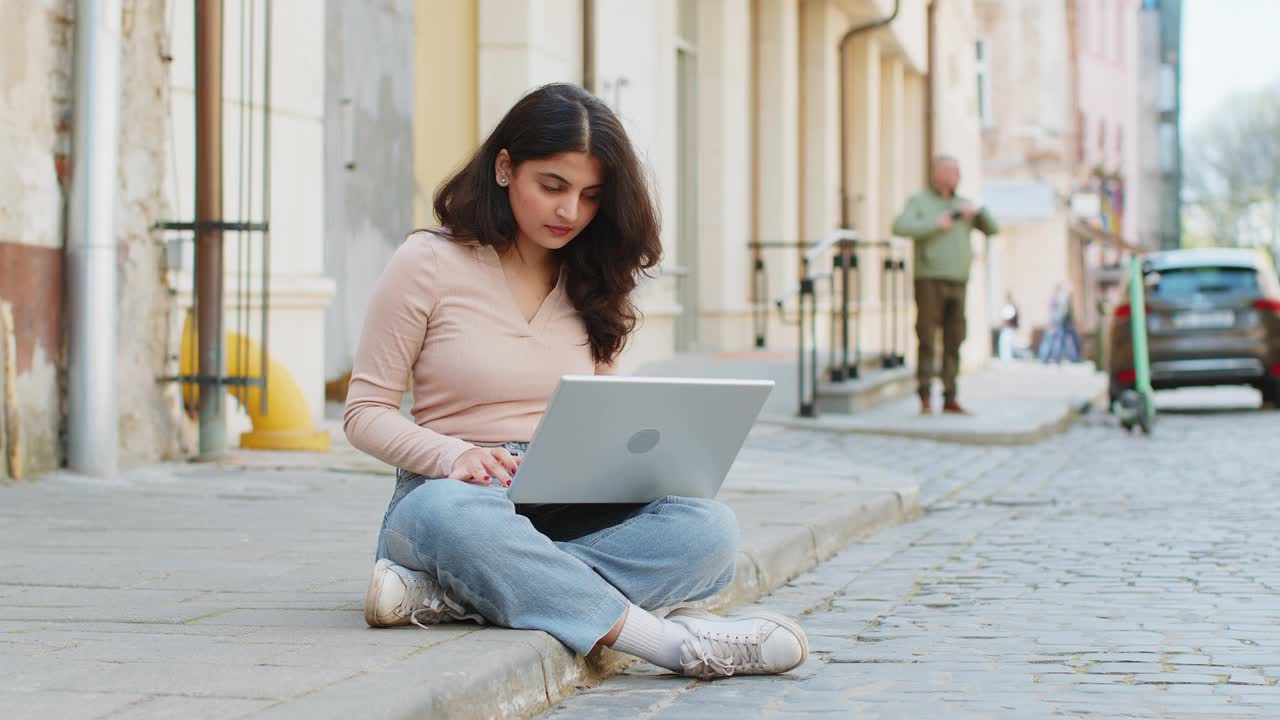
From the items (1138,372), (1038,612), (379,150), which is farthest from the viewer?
(1138,372)

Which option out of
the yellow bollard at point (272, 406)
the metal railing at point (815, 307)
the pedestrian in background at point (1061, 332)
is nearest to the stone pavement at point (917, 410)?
the metal railing at point (815, 307)

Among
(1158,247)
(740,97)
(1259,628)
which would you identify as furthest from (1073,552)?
(1158,247)

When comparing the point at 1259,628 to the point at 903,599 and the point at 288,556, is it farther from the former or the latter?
the point at 288,556

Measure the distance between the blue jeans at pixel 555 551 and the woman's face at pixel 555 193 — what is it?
0.51 m

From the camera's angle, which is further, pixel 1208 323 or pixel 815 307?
pixel 1208 323

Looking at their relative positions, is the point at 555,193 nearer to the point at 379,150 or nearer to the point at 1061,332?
the point at 379,150

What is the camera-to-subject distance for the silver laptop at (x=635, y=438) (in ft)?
13.2

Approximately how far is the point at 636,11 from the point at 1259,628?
10223mm

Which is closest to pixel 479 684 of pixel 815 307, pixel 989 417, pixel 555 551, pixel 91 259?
pixel 555 551

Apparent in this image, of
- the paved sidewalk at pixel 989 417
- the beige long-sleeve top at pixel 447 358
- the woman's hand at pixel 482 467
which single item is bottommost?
the paved sidewalk at pixel 989 417

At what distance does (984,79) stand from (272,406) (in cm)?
3677

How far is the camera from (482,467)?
4.28 metres

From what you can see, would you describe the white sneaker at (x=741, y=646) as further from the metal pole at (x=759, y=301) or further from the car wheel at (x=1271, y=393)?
the car wheel at (x=1271, y=393)

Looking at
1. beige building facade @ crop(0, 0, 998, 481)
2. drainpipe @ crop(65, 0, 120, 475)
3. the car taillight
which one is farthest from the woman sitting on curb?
the car taillight
